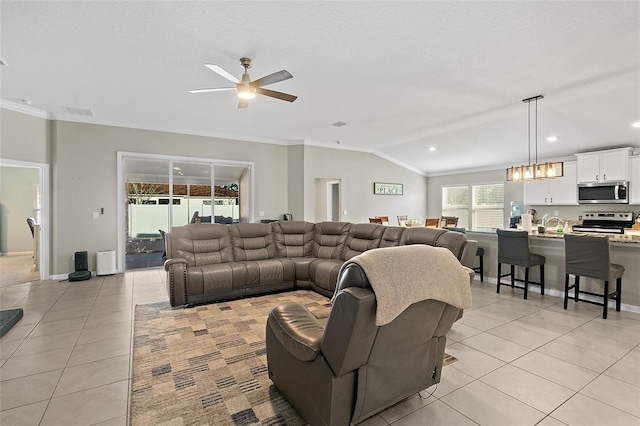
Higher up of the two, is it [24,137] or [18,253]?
[24,137]

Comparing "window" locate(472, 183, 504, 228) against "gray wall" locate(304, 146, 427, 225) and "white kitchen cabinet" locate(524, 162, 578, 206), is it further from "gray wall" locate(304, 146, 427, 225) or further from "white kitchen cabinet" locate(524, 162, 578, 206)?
"gray wall" locate(304, 146, 427, 225)

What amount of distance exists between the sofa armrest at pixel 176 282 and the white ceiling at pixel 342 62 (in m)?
2.43

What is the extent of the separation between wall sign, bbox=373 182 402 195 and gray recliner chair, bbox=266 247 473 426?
7080 mm

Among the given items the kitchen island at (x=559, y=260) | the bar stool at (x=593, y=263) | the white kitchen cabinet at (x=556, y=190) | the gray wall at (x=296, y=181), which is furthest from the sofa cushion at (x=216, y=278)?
the white kitchen cabinet at (x=556, y=190)

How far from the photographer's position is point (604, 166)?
6227 mm

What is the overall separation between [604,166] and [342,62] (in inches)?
247

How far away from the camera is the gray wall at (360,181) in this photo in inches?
300

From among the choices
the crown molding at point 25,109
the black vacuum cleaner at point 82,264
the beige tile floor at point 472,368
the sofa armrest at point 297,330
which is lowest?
the beige tile floor at point 472,368

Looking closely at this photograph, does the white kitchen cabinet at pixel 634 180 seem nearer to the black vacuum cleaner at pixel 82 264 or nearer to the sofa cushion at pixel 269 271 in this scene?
the sofa cushion at pixel 269 271

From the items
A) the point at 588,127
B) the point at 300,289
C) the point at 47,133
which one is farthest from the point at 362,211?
the point at 47,133

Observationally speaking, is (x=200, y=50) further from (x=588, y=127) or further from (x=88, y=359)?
(x=588, y=127)

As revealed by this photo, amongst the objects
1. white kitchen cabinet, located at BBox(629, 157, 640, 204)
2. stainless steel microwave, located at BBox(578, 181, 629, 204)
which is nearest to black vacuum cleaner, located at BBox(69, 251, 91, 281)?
stainless steel microwave, located at BBox(578, 181, 629, 204)

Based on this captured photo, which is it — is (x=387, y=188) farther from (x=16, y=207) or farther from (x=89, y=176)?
(x=16, y=207)

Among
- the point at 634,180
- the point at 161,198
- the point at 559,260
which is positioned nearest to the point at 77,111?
the point at 161,198
